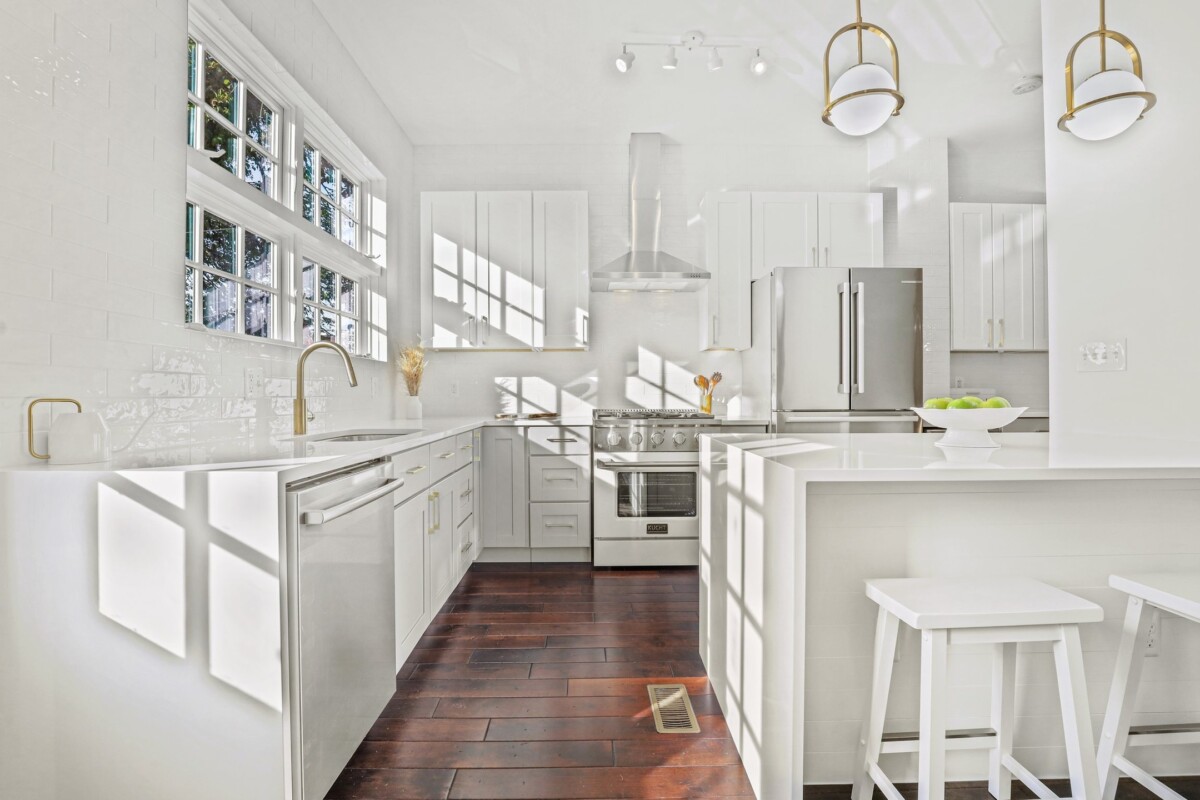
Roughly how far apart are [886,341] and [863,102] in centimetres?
219

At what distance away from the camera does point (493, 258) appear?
4.18 metres

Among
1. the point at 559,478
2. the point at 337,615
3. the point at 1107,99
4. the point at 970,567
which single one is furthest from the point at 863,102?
the point at 559,478

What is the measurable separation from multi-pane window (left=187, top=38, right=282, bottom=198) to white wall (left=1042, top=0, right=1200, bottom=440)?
10.7 ft

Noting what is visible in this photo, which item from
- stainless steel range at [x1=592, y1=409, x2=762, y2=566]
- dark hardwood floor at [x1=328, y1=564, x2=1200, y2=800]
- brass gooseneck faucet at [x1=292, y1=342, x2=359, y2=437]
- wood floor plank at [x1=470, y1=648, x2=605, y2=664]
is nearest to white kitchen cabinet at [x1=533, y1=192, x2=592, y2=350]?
stainless steel range at [x1=592, y1=409, x2=762, y2=566]

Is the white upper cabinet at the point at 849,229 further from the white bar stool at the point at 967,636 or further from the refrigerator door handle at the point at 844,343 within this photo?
the white bar stool at the point at 967,636

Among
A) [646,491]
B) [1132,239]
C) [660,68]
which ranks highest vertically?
[660,68]

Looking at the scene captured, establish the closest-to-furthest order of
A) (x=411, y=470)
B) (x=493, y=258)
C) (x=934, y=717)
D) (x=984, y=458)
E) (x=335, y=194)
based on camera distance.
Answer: (x=934, y=717) < (x=984, y=458) < (x=411, y=470) < (x=335, y=194) < (x=493, y=258)

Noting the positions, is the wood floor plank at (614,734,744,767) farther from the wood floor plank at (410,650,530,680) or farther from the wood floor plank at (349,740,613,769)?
the wood floor plank at (410,650,530,680)

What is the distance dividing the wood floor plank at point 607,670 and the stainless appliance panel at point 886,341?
86.5 inches

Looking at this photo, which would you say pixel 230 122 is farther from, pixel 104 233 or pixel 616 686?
pixel 616 686

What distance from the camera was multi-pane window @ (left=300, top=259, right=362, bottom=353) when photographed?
3027 mm

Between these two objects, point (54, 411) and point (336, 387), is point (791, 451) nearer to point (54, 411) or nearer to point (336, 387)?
point (54, 411)

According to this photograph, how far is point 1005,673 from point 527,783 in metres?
Result: 1.30

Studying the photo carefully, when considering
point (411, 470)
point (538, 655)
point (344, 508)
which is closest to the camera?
point (344, 508)
